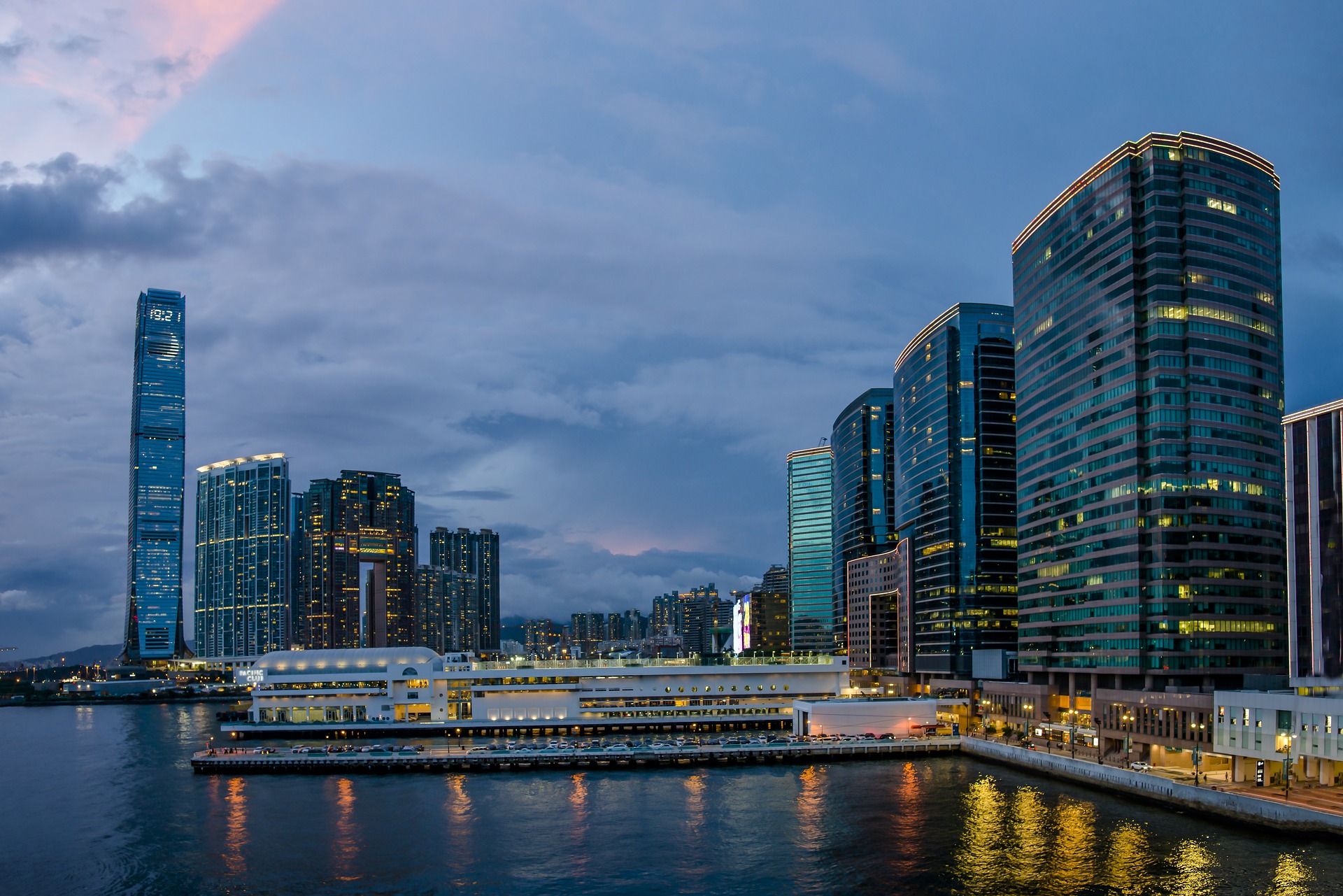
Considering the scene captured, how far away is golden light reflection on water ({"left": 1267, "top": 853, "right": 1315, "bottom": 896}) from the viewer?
2766 inches

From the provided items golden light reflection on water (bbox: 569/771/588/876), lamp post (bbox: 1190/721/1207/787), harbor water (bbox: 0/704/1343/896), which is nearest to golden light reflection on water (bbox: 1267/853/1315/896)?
harbor water (bbox: 0/704/1343/896)

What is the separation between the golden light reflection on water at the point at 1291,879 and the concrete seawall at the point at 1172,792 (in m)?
7.45

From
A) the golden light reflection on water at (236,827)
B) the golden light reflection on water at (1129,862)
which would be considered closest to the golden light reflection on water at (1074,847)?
the golden light reflection on water at (1129,862)

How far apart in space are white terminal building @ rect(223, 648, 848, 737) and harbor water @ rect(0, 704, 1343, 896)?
53157mm

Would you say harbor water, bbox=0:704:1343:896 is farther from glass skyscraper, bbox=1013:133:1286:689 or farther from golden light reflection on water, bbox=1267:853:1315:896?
glass skyscraper, bbox=1013:133:1286:689

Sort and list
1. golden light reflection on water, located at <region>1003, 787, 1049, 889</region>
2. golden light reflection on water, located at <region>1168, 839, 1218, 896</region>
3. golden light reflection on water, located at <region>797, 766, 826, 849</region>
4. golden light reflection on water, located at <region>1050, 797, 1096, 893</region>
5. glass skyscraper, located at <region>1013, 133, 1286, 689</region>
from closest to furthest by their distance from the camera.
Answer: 1. golden light reflection on water, located at <region>1168, 839, 1218, 896</region>
2. golden light reflection on water, located at <region>1050, 797, 1096, 893</region>
3. golden light reflection on water, located at <region>1003, 787, 1049, 889</region>
4. golden light reflection on water, located at <region>797, 766, 826, 849</region>
5. glass skyscraper, located at <region>1013, 133, 1286, 689</region>

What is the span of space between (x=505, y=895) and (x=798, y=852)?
24200 mm

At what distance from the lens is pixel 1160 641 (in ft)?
415

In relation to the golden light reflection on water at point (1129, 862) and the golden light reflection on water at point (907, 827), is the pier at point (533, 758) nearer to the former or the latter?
the golden light reflection on water at point (907, 827)

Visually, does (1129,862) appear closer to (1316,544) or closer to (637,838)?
(637,838)

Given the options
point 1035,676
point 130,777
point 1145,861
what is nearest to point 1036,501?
point 1035,676

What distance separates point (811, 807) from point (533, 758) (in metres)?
45.7

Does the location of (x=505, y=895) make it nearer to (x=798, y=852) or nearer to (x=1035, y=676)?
(x=798, y=852)

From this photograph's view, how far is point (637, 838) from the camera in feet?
298
